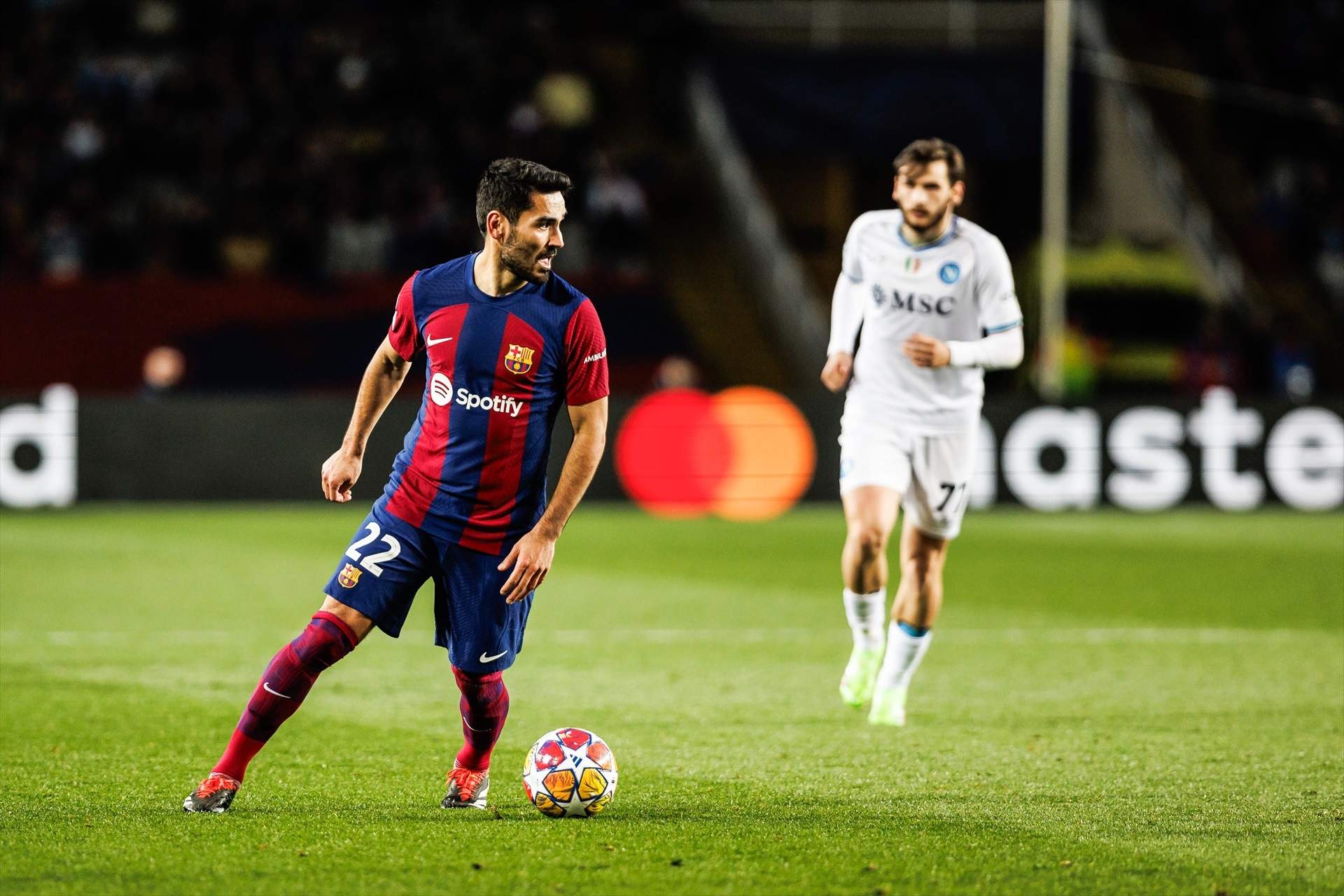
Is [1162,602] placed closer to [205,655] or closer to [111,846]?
[205,655]

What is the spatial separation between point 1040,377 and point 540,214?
16.9 meters

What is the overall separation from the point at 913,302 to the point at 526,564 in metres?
2.73

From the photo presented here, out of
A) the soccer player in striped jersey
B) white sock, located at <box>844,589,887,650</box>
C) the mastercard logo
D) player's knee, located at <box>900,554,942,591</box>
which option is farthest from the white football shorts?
the mastercard logo

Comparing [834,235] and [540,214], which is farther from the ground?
[834,235]

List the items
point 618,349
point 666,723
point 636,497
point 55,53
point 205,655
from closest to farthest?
point 666,723
point 205,655
point 636,497
point 618,349
point 55,53

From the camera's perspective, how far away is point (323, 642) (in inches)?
216

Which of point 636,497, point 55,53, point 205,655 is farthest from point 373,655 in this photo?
point 55,53

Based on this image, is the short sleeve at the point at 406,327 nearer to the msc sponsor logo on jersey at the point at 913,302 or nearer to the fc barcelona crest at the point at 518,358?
the fc barcelona crest at the point at 518,358

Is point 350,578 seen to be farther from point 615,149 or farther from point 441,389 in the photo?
point 615,149

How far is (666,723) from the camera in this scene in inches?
293

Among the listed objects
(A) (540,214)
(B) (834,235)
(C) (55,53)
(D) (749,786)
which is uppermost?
(C) (55,53)

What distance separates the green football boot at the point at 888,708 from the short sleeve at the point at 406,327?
2.86 metres

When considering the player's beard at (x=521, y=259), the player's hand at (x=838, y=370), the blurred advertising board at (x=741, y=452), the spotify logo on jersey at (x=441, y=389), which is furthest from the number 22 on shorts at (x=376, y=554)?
the blurred advertising board at (x=741, y=452)

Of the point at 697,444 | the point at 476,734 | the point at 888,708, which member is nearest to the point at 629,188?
the point at 697,444
